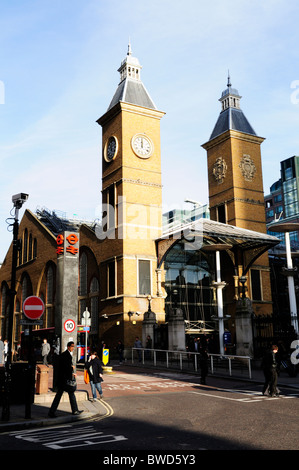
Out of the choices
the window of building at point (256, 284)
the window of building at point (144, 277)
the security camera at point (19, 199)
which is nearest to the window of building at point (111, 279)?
the window of building at point (144, 277)

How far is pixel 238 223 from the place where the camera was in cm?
4334

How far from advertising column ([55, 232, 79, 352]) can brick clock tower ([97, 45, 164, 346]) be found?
62.0ft

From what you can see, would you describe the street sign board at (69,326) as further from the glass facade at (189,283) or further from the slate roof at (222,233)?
the glass facade at (189,283)

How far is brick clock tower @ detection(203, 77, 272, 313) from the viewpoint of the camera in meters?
42.9

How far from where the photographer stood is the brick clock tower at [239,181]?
42.9 m

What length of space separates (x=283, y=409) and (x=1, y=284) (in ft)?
171

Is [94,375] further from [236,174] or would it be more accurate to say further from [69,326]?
[236,174]

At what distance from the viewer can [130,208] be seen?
126 ft

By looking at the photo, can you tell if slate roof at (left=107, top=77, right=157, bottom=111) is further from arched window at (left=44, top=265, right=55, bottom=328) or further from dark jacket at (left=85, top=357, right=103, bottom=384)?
dark jacket at (left=85, top=357, right=103, bottom=384)

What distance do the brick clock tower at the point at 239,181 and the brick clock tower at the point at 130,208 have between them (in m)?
7.86

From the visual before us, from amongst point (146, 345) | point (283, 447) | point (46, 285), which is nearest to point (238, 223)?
point (146, 345)

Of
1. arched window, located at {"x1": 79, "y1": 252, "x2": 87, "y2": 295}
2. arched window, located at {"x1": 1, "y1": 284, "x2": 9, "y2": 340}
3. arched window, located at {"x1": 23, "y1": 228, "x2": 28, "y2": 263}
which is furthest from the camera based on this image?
arched window, located at {"x1": 1, "y1": 284, "x2": 9, "y2": 340}

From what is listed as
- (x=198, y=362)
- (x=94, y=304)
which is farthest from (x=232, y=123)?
(x=198, y=362)

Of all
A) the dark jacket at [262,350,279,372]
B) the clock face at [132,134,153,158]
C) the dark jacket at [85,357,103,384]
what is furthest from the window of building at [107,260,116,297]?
the dark jacket at [262,350,279,372]
